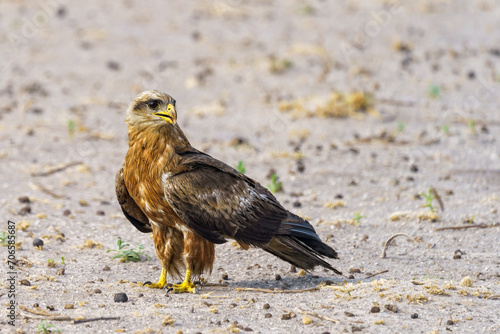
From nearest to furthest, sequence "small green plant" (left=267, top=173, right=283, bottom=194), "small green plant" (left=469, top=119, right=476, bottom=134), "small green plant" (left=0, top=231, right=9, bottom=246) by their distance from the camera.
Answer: "small green plant" (left=0, top=231, right=9, bottom=246), "small green plant" (left=267, top=173, right=283, bottom=194), "small green plant" (left=469, top=119, right=476, bottom=134)

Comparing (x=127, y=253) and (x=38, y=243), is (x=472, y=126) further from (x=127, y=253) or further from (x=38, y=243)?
(x=38, y=243)

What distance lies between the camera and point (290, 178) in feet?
32.8

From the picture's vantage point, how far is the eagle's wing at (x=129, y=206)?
254 inches

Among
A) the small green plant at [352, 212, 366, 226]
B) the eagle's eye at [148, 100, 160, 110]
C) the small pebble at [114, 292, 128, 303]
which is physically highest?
the eagle's eye at [148, 100, 160, 110]

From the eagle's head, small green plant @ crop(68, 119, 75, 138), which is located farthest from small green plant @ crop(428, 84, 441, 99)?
the eagle's head

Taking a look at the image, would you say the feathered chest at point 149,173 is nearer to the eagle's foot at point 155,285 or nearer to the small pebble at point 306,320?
the eagle's foot at point 155,285

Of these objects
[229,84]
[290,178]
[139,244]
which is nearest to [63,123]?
[229,84]

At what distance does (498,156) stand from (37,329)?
7.46m

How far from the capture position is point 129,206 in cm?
655

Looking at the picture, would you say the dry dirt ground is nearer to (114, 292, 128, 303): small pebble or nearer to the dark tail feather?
(114, 292, 128, 303): small pebble

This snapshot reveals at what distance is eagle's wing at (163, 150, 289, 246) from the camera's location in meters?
6.01

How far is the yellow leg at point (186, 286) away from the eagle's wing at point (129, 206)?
0.68 m

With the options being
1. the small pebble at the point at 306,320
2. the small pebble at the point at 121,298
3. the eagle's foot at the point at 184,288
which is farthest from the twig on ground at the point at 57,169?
the small pebble at the point at 306,320

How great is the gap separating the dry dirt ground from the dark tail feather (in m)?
0.27
